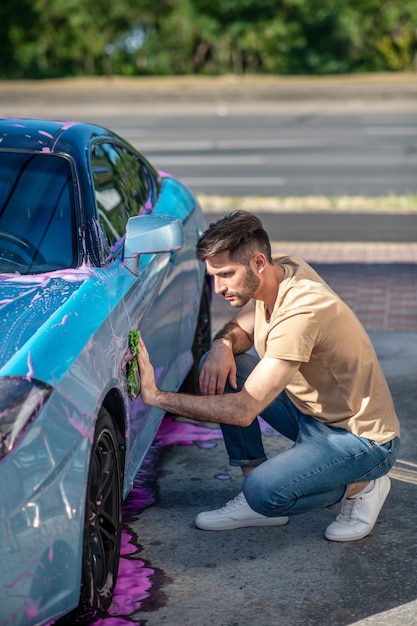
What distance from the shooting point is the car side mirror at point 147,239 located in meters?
4.22

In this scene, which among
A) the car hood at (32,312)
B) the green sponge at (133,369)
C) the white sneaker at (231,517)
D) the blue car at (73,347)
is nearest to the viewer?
the blue car at (73,347)

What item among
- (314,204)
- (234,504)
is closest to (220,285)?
(234,504)

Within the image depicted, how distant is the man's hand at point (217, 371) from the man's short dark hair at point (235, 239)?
55 cm

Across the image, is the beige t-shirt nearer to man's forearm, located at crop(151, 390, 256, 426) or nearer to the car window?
man's forearm, located at crop(151, 390, 256, 426)

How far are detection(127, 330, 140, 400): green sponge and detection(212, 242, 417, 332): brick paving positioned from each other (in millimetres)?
3777

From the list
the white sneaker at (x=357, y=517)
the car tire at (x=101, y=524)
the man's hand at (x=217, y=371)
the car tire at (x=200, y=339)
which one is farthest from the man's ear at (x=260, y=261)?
the car tire at (x=200, y=339)

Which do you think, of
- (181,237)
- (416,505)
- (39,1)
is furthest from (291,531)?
(39,1)

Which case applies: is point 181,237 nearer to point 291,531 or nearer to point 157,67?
point 291,531

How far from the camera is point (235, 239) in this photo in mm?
3910

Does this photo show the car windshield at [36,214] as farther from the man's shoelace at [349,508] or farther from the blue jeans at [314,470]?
the man's shoelace at [349,508]

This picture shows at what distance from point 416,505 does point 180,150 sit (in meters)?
14.8

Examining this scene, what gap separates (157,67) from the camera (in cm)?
3145

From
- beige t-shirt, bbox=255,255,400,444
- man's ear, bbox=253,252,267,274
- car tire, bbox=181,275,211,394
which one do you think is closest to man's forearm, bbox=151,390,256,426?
→ beige t-shirt, bbox=255,255,400,444

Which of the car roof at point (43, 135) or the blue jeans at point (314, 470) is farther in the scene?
the car roof at point (43, 135)
